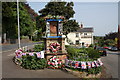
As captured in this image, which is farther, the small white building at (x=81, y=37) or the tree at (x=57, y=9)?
the small white building at (x=81, y=37)

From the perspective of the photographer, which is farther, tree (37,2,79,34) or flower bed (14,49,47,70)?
tree (37,2,79,34)

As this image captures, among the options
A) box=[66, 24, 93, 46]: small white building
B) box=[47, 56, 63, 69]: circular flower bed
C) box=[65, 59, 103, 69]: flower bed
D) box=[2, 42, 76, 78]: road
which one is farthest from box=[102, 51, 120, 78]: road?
box=[66, 24, 93, 46]: small white building

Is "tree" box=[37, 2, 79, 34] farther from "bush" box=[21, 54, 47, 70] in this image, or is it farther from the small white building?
"bush" box=[21, 54, 47, 70]

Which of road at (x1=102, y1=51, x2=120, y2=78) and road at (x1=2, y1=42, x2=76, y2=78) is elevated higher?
road at (x1=2, y1=42, x2=76, y2=78)

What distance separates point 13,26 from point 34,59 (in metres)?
26.1

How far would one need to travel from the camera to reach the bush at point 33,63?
8963mm

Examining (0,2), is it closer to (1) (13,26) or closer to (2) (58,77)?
(1) (13,26)

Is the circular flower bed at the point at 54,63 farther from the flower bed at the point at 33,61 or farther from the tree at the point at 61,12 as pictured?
the tree at the point at 61,12

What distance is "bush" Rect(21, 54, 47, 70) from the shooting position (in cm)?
896

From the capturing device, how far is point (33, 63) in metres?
9.02

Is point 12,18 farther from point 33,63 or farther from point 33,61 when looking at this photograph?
point 33,63

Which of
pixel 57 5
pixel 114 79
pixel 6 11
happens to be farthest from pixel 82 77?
pixel 6 11

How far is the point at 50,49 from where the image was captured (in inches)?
429

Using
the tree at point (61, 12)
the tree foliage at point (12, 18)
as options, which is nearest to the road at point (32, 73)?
the tree at point (61, 12)
